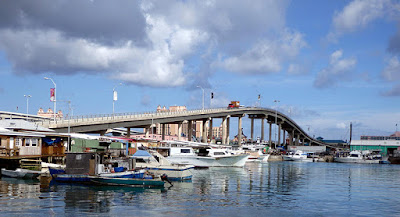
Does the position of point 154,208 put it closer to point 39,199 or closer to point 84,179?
point 39,199

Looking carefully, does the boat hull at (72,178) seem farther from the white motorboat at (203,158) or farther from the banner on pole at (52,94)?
the banner on pole at (52,94)

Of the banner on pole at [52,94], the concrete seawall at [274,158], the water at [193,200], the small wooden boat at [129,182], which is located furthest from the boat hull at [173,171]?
the concrete seawall at [274,158]

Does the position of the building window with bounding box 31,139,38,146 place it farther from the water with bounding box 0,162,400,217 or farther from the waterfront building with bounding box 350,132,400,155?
the waterfront building with bounding box 350,132,400,155

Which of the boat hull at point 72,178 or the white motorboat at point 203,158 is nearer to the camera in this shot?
the boat hull at point 72,178

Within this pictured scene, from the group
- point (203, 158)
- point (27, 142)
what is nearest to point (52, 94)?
point (27, 142)

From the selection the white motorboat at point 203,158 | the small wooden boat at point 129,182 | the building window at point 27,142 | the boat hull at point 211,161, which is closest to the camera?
the small wooden boat at point 129,182

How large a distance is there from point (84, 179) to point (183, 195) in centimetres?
1162

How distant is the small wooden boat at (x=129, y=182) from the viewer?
151 feet

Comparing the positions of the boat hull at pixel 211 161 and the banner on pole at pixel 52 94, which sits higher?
the banner on pole at pixel 52 94

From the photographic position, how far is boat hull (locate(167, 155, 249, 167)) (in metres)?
78.1

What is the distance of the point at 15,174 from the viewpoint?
53000 millimetres

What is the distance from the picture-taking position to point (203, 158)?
3187 inches

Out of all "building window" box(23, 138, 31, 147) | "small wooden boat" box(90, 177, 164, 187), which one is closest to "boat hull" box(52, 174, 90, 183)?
"small wooden boat" box(90, 177, 164, 187)

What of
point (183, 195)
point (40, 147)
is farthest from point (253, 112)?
point (183, 195)
